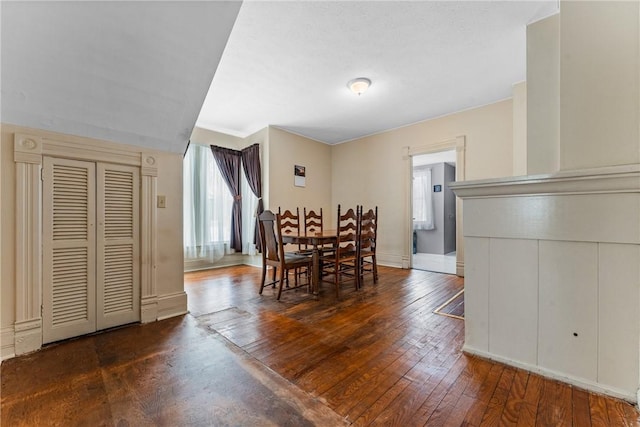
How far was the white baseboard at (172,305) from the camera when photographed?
227 cm

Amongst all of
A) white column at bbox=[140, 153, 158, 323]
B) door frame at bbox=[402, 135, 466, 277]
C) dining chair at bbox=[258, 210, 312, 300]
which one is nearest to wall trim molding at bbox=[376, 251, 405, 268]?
door frame at bbox=[402, 135, 466, 277]

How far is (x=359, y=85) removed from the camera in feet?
10.2

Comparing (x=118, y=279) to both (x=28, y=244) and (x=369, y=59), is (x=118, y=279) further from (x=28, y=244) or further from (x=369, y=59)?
(x=369, y=59)

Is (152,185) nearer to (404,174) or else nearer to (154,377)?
(154,377)

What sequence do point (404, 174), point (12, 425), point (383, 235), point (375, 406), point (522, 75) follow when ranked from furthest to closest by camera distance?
point (383, 235), point (404, 174), point (522, 75), point (375, 406), point (12, 425)

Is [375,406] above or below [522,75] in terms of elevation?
below

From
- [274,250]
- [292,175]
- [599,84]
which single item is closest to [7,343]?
[274,250]

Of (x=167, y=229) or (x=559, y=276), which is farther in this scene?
(x=167, y=229)

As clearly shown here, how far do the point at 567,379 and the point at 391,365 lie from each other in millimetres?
870

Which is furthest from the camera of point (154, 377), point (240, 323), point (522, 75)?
point (522, 75)

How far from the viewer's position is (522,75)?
9.88 feet

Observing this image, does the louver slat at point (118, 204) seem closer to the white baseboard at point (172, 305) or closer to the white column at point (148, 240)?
the white column at point (148, 240)

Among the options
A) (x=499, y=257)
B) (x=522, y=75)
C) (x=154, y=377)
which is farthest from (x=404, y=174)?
(x=154, y=377)

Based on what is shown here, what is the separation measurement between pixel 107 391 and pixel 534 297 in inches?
90.6
